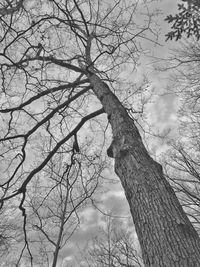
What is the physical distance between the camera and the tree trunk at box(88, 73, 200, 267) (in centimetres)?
166

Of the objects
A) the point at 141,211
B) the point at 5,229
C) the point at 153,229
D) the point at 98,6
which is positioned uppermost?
the point at 5,229

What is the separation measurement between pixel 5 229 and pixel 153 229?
13907mm

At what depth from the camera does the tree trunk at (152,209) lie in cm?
166

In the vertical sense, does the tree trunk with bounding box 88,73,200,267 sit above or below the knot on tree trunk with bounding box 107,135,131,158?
below

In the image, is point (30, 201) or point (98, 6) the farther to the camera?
point (30, 201)

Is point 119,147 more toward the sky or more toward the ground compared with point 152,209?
more toward the sky

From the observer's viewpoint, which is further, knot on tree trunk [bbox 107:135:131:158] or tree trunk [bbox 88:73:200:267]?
knot on tree trunk [bbox 107:135:131:158]

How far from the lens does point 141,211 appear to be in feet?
6.59

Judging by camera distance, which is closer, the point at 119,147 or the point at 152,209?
the point at 152,209

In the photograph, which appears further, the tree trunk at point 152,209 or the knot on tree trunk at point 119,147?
the knot on tree trunk at point 119,147

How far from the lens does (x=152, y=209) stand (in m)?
1.96

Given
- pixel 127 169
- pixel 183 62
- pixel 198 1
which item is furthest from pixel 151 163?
pixel 183 62

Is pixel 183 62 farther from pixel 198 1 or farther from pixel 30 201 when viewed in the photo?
pixel 30 201

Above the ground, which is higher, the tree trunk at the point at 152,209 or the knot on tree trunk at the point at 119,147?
the knot on tree trunk at the point at 119,147
